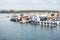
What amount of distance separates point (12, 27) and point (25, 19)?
8.0 inches

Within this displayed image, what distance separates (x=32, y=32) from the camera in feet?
7.27

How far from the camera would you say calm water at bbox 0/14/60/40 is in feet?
7.14

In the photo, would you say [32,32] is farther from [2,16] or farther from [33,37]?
[2,16]

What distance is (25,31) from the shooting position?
224 cm

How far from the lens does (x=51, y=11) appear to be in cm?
227

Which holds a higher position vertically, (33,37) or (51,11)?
(51,11)

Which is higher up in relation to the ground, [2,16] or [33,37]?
[2,16]

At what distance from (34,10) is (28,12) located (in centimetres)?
9

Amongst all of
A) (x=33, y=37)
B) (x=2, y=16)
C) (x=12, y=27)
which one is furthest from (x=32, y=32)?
(x=2, y=16)

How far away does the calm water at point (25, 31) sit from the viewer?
7.14ft

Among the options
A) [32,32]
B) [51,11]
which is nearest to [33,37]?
[32,32]
